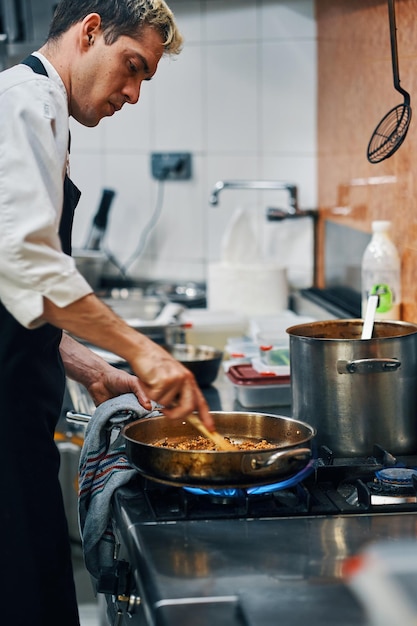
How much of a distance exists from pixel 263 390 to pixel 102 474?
1.99ft

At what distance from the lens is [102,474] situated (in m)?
1.67

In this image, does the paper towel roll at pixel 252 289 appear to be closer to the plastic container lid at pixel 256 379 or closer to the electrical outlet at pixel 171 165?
the electrical outlet at pixel 171 165

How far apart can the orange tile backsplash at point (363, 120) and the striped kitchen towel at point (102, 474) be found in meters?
0.79

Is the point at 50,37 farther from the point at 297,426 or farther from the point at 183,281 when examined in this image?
the point at 183,281

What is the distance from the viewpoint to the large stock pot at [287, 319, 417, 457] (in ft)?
5.51

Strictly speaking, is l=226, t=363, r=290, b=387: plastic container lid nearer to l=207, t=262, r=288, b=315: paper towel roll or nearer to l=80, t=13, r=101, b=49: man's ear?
l=80, t=13, r=101, b=49: man's ear

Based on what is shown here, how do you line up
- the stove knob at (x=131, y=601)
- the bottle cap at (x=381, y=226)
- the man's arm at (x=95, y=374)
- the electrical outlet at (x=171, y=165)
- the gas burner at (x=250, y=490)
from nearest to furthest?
the stove knob at (x=131, y=601), the gas burner at (x=250, y=490), the man's arm at (x=95, y=374), the bottle cap at (x=381, y=226), the electrical outlet at (x=171, y=165)

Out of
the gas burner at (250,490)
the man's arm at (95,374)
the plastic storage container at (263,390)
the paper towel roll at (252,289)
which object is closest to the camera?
the gas burner at (250,490)

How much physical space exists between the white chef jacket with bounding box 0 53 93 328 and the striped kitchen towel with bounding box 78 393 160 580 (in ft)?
1.13

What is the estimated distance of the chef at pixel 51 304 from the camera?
4.52 ft

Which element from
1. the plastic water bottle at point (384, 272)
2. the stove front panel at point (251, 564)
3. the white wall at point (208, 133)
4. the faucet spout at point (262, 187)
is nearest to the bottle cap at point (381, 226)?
the plastic water bottle at point (384, 272)

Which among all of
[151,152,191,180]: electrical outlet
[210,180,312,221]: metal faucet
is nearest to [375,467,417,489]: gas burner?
[210,180,312,221]: metal faucet

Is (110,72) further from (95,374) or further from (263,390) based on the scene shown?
(263,390)

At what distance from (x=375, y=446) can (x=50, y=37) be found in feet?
2.92
